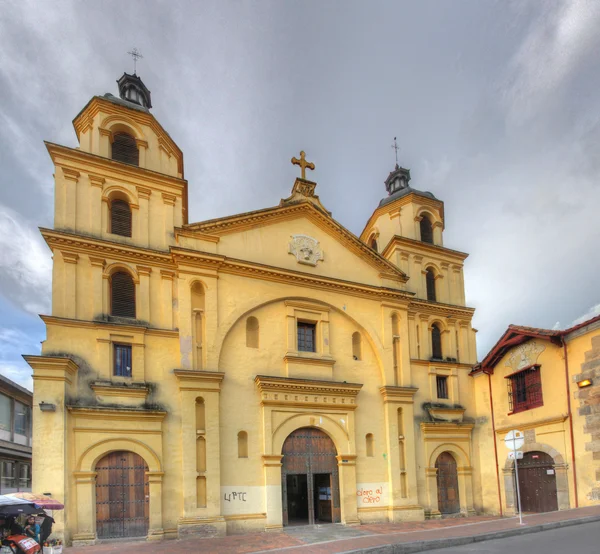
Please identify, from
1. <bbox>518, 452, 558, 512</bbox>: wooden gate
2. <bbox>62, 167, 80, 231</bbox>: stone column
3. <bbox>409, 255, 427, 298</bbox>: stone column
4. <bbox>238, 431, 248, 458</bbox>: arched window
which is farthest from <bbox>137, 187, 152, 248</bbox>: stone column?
<bbox>518, 452, 558, 512</bbox>: wooden gate

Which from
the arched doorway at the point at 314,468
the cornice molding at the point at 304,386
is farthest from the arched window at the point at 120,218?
the arched doorway at the point at 314,468

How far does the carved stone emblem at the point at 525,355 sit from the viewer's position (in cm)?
2086

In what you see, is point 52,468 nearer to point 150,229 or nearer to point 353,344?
point 150,229

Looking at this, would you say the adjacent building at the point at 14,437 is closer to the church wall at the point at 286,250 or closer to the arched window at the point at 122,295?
the arched window at the point at 122,295

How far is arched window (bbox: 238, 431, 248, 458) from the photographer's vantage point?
61.0ft

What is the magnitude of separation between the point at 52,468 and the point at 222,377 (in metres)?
5.98

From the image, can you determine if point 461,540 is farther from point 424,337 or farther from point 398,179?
point 398,179

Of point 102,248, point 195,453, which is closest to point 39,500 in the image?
point 195,453

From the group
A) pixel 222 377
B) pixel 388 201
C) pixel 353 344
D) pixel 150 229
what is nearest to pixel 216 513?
pixel 222 377

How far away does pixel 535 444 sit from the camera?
20.3 metres

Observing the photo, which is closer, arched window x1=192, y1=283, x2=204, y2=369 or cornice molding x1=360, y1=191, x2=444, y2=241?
arched window x1=192, y1=283, x2=204, y2=369

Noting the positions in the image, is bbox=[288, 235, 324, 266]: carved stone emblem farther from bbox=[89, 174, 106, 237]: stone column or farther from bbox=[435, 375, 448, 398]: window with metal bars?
bbox=[435, 375, 448, 398]: window with metal bars

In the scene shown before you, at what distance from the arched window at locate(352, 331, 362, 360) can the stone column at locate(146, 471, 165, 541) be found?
936 centimetres

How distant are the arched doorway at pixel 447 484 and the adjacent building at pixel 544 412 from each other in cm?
146
